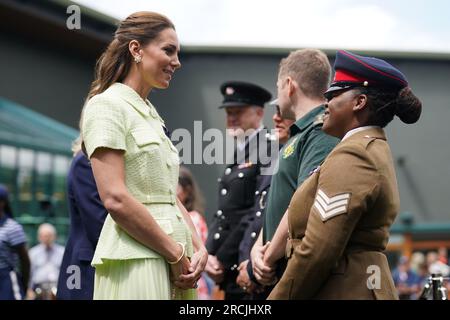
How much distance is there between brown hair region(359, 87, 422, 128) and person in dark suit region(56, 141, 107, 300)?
1607 millimetres

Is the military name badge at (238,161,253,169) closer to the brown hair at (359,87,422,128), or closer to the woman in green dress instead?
the woman in green dress

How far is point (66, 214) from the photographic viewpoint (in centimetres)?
1592

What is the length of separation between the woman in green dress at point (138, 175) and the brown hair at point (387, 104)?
84 cm

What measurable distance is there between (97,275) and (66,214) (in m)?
12.5

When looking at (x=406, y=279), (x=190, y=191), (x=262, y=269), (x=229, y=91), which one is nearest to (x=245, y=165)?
(x=229, y=91)

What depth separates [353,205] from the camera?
327 cm

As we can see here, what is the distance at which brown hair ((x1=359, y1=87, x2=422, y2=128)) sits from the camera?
11.9ft

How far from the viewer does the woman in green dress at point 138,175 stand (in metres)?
3.50

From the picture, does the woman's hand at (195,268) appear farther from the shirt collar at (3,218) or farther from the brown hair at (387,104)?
the shirt collar at (3,218)

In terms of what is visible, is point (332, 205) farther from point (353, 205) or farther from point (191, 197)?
point (191, 197)

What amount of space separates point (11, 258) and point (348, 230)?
4.44m

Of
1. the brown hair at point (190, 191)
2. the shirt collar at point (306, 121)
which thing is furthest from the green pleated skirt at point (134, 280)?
the brown hair at point (190, 191)
